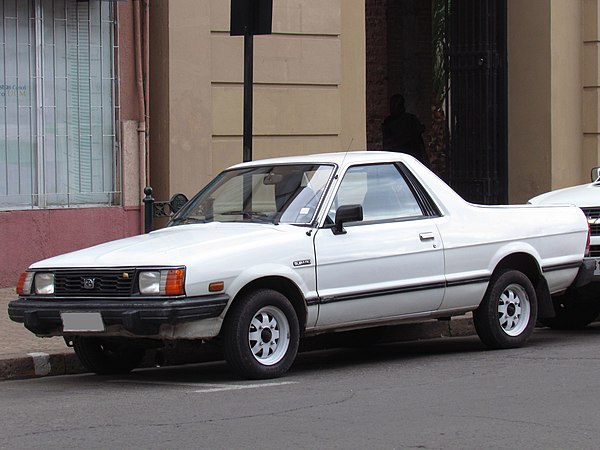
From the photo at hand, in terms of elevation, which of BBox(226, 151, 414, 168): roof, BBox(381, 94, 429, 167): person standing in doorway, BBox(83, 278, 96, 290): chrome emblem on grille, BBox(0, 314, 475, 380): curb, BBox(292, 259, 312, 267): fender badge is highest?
BBox(381, 94, 429, 167): person standing in doorway

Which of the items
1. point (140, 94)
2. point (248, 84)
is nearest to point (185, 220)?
point (248, 84)

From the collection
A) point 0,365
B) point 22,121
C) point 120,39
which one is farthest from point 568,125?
point 0,365

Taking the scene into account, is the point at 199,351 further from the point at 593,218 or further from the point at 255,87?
the point at 255,87

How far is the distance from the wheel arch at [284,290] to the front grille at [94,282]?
0.72 meters

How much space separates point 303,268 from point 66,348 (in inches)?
91.2

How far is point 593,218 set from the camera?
12117 mm

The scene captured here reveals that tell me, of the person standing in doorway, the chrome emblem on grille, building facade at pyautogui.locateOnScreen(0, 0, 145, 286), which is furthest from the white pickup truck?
the person standing in doorway

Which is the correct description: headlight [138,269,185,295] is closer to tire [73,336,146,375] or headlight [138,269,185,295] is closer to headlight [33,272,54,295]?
headlight [33,272,54,295]

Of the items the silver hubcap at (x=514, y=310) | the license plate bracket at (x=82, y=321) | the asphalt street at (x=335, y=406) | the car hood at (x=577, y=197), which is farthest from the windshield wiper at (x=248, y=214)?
the car hood at (x=577, y=197)

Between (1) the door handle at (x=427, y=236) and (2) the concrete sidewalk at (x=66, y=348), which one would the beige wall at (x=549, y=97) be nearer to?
(2) the concrete sidewalk at (x=66, y=348)

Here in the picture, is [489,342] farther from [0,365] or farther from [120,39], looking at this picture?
[120,39]

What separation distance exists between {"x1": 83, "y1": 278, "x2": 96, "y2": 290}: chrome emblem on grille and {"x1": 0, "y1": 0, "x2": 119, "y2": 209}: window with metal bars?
533 cm

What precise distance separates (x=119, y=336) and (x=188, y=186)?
6.25 meters

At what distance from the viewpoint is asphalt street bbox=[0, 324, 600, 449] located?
6.88m
